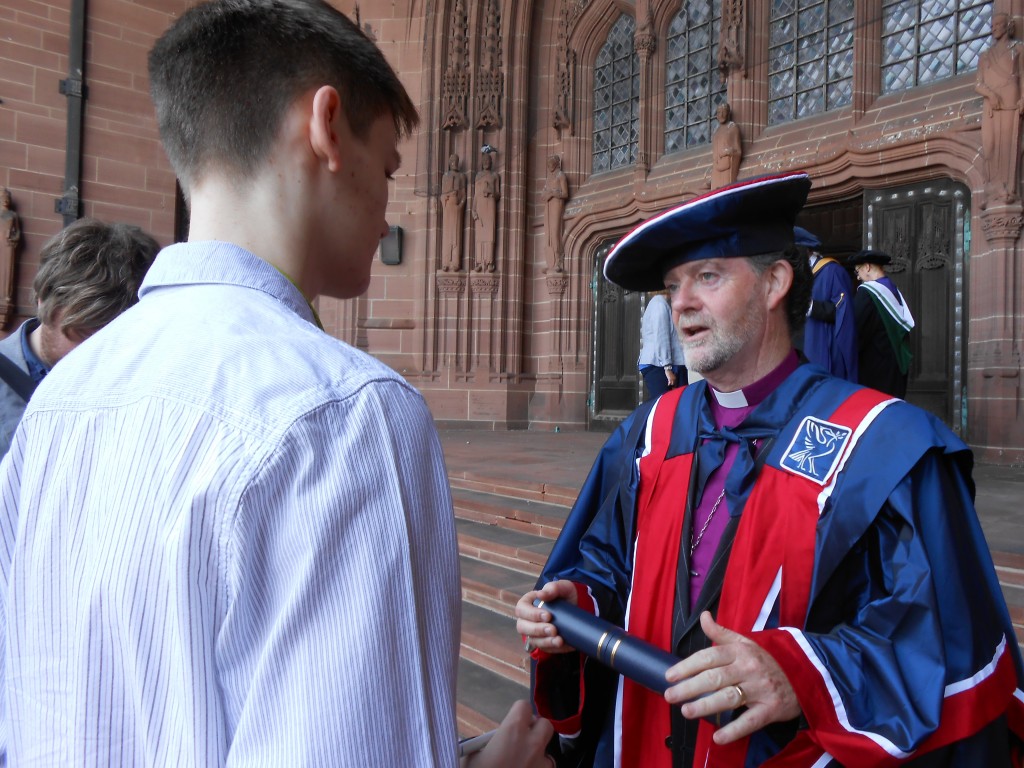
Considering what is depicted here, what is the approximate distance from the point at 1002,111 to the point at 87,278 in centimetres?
766

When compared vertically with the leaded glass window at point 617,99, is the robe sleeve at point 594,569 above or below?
below

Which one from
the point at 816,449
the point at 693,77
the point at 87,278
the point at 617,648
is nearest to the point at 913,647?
the point at 816,449

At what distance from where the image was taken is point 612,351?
1113 cm

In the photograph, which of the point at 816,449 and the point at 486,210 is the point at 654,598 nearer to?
the point at 816,449

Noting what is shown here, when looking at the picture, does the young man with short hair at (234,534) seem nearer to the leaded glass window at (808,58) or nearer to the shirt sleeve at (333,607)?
the shirt sleeve at (333,607)

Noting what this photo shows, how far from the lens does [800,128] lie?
29.3ft

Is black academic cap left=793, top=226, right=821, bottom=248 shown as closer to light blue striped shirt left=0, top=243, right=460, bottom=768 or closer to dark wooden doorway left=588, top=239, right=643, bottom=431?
light blue striped shirt left=0, top=243, right=460, bottom=768

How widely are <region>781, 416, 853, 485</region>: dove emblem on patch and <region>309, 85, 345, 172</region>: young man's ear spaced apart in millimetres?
1271

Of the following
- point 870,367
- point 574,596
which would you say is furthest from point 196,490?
point 870,367

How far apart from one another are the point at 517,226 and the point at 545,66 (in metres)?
2.63

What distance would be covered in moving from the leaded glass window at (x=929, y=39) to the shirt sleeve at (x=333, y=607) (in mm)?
Answer: 8925

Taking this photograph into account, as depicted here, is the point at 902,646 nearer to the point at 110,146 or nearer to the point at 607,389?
the point at 607,389

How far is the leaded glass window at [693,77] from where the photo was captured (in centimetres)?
998

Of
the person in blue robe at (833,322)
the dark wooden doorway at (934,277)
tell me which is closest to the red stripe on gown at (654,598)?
the person in blue robe at (833,322)
